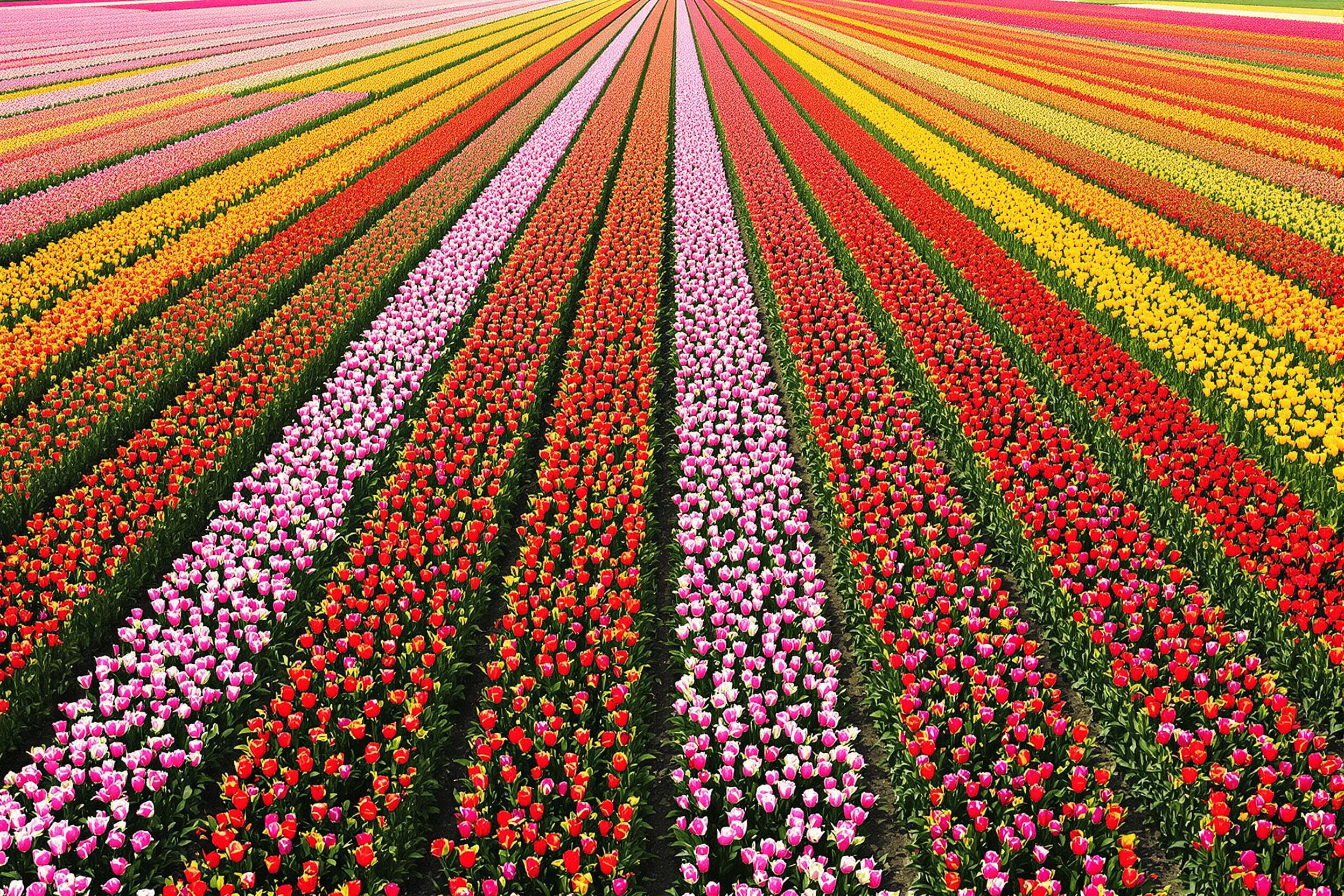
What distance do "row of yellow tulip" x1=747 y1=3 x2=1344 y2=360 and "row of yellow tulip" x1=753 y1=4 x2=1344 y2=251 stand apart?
1.65 m

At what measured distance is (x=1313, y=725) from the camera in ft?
15.1

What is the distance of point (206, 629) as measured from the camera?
16.2 ft

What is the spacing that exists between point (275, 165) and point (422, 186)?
339 centimetres

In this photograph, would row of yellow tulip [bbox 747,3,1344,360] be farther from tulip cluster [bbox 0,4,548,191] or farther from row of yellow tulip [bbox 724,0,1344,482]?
tulip cluster [bbox 0,4,548,191]

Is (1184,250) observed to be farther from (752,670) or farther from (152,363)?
(152,363)

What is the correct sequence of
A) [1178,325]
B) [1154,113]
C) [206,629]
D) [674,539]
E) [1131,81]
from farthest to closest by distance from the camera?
[1131,81] → [1154,113] → [1178,325] → [674,539] → [206,629]

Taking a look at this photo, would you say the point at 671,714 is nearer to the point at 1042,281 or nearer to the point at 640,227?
the point at 1042,281

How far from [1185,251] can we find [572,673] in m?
10.5

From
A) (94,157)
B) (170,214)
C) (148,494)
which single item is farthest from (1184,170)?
(94,157)

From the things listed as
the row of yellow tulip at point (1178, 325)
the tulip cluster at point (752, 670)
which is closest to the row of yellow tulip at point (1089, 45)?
the row of yellow tulip at point (1178, 325)

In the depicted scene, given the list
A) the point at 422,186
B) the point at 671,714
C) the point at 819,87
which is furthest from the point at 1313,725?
the point at 819,87

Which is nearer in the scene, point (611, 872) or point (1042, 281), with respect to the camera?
point (611, 872)

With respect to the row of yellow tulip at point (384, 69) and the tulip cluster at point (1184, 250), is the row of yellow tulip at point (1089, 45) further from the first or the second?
the row of yellow tulip at point (384, 69)

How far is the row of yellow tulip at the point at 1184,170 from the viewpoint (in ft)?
41.9
